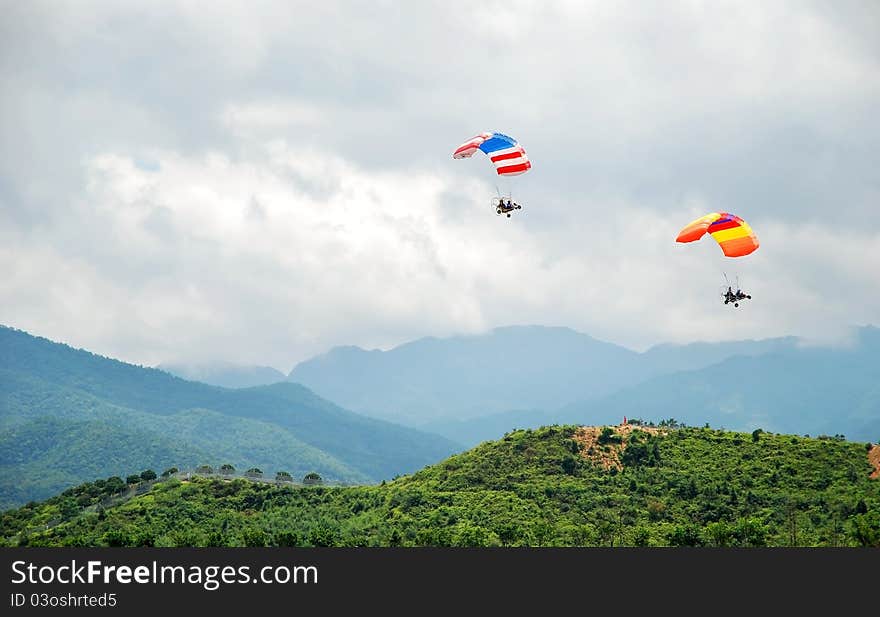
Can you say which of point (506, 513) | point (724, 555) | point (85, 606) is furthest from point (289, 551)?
point (506, 513)

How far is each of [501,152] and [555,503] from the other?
35.4 m

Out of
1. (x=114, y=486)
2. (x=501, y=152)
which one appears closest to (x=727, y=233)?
(x=501, y=152)

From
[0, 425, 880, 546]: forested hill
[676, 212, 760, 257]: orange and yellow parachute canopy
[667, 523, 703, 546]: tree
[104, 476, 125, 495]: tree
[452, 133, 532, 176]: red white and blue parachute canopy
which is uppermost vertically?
[452, 133, 532, 176]: red white and blue parachute canopy

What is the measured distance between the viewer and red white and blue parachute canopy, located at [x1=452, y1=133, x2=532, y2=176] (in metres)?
84.8

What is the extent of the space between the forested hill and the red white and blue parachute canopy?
104ft

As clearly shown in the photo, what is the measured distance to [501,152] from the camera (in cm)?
8538

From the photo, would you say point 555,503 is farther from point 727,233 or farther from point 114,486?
point 114,486

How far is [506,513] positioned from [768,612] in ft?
138

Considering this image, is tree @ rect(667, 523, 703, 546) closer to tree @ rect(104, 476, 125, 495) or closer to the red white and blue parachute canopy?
the red white and blue parachute canopy

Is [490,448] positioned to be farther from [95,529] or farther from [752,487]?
[95,529]

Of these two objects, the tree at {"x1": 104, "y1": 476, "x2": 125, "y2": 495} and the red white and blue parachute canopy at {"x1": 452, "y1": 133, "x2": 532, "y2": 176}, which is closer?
the red white and blue parachute canopy at {"x1": 452, "y1": 133, "x2": 532, "y2": 176}

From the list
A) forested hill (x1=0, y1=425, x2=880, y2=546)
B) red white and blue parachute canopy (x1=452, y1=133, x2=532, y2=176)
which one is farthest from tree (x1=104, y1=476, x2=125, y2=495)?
red white and blue parachute canopy (x1=452, y1=133, x2=532, y2=176)

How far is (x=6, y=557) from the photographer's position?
5872 cm

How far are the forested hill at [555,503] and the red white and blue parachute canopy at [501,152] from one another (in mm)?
31736
